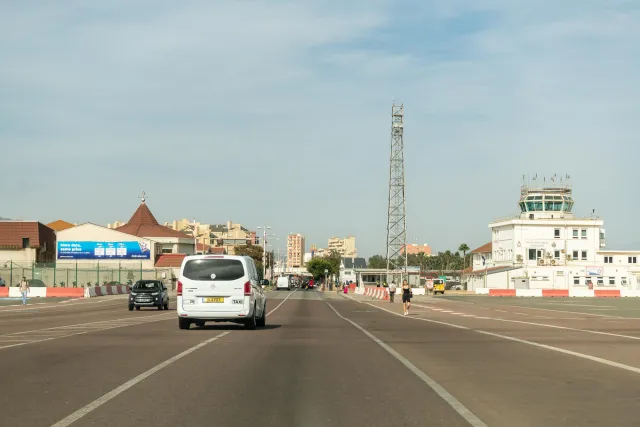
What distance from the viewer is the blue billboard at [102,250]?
116625 mm

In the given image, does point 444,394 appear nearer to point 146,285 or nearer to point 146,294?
point 146,294

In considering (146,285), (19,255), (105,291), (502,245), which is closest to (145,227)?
(19,255)

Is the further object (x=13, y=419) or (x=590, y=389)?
(x=590, y=389)

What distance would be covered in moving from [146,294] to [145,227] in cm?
9488

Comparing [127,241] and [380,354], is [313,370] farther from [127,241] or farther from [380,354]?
[127,241]

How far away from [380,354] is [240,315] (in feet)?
28.2

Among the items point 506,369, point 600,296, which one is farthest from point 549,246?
point 506,369

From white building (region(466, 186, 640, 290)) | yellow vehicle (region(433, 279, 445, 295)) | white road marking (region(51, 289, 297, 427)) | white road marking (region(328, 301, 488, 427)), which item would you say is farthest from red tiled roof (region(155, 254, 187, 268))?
white road marking (region(51, 289, 297, 427))

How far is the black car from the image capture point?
44750 mm

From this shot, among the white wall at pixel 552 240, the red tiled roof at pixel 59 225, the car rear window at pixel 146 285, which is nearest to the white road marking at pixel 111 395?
the car rear window at pixel 146 285

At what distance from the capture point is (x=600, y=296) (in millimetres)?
87375

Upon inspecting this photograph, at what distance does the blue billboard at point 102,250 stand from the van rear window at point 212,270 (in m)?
95.6

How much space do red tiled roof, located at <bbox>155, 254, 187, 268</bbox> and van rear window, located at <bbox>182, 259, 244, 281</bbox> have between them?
310ft

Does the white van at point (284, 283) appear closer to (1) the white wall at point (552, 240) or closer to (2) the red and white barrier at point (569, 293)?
(1) the white wall at point (552, 240)
